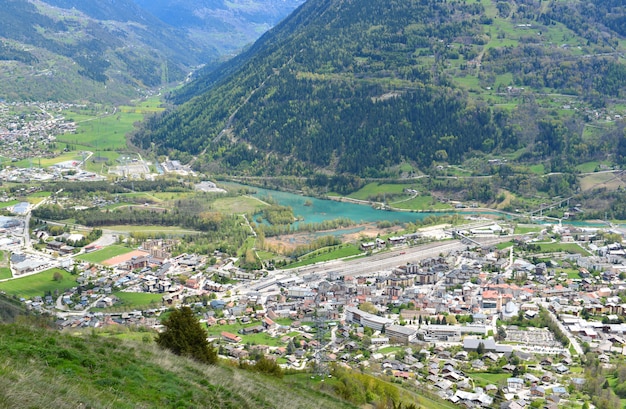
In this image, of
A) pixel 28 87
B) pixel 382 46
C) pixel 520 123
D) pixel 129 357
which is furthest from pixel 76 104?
pixel 129 357

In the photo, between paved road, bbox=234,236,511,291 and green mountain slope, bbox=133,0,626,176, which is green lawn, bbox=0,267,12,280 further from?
green mountain slope, bbox=133,0,626,176

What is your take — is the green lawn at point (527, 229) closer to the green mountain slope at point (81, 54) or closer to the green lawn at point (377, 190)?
the green lawn at point (377, 190)

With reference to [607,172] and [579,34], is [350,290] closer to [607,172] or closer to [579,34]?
[607,172]

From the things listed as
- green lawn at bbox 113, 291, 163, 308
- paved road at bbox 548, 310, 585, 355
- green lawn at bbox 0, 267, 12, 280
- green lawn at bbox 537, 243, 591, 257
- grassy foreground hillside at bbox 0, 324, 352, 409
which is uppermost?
grassy foreground hillside at bbox 0, 324, 352, 409

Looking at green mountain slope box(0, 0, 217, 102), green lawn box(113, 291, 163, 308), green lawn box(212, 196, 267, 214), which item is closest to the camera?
green lawn box(113, 291, 163, 308)

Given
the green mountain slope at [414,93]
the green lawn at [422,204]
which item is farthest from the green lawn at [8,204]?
the green lawn at [422,204]

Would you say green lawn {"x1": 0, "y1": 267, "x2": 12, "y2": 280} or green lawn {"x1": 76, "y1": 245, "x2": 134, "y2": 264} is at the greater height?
green lawn {"x1": 76, "y1": 245, "x2": 134, "y2": 264}

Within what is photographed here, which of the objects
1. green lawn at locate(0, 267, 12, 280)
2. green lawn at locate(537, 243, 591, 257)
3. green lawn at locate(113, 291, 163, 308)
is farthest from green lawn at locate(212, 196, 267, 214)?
green lawn at locate(537, 243, 591, 257)
